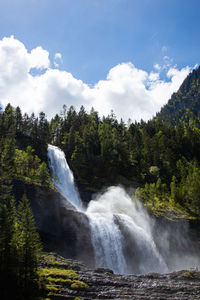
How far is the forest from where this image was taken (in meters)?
28.4

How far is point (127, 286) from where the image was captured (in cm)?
3059

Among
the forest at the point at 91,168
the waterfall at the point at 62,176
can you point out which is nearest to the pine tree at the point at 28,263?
the forest at the point at 91,168

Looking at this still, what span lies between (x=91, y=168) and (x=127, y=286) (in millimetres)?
49333

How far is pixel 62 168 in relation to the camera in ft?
231

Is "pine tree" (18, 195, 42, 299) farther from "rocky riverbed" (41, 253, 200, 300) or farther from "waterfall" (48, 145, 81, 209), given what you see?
"waterfall" (48, 145, 81, 209)

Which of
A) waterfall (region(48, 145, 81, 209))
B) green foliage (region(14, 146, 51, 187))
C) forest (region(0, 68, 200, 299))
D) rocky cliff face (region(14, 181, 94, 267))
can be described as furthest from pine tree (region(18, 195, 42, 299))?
waterfall (region(48, 145, 81, 209))

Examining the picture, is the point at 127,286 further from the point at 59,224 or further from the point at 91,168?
the point at 91,168

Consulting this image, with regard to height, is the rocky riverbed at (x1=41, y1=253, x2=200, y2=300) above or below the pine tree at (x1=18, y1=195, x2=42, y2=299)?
below

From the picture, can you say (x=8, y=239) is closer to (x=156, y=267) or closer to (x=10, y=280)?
(x=10, y=280)

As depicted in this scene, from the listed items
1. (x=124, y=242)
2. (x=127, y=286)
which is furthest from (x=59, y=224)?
(x=127, y=286)

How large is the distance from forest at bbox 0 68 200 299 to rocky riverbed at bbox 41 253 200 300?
503 cm

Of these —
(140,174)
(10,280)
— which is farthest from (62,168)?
(10,280)

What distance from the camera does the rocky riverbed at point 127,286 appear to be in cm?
2786

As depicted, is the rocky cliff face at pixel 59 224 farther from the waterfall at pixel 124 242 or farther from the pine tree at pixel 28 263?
the pine tree at pixel 28 263
